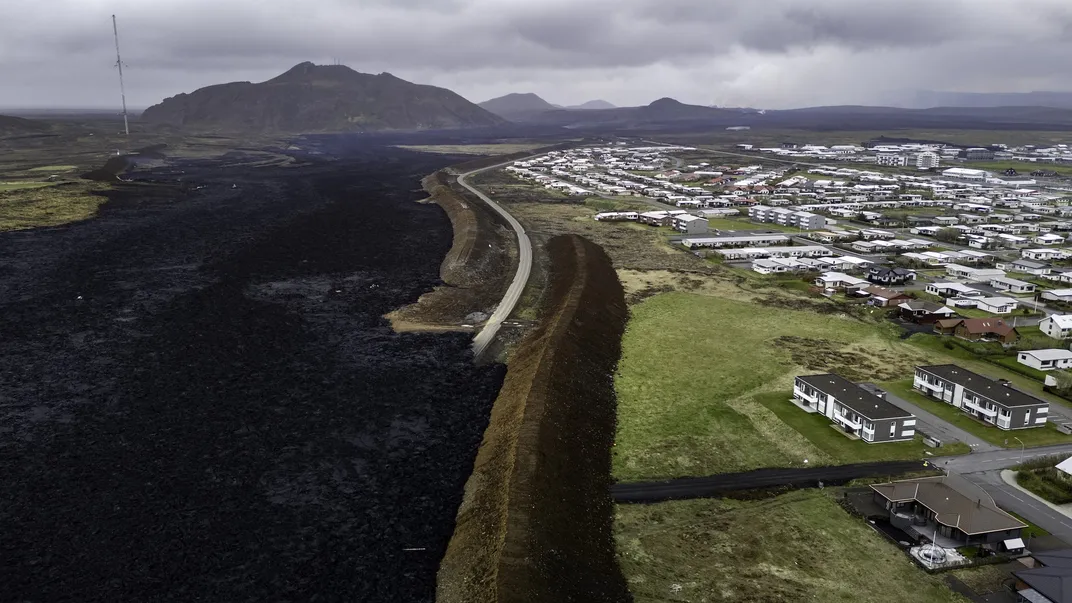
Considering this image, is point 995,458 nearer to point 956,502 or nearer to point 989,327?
point 956,502

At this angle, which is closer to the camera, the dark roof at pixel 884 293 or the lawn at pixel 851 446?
the lawn at pixel 851 446

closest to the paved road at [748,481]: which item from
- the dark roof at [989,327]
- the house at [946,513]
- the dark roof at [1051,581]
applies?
the house at [946,513]

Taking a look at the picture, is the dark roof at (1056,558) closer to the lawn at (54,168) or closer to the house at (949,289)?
the house at (949,289)

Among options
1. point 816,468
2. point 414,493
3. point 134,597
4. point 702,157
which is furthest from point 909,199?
point 134,597

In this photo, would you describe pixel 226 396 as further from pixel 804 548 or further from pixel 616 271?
pixel 616 271

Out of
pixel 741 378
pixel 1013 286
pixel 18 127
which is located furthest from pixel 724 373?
pixel 18 127

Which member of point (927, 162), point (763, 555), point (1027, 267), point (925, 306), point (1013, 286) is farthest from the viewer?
point (927, 162)

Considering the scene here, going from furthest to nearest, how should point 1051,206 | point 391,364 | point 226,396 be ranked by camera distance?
point 1051,206 → point 391,364 → point 226,396
